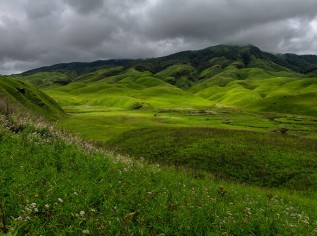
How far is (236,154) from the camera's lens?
3128 cm

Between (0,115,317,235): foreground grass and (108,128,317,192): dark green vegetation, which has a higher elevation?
(0,115,317,235): foreground grass

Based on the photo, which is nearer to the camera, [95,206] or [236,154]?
[95,206]

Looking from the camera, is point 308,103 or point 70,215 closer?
point 70,215

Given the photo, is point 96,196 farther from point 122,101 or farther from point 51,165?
point 122,101

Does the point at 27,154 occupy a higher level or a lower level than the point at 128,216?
higher

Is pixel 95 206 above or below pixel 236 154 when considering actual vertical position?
above

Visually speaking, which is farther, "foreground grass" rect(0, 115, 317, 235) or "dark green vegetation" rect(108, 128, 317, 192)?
"dark green vegetation" rect(108, 128, 317, 192)

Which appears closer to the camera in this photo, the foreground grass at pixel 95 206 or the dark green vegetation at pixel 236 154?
the foreground grass at pixel 95 206

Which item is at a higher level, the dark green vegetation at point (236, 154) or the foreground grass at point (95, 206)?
the foreground grass at point (95, 206)

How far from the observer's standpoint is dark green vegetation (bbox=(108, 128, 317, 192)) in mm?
26719

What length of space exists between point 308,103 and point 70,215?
14976 centimetres

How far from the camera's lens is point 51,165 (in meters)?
12.7

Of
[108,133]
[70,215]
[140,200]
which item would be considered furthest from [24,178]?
[108,133]

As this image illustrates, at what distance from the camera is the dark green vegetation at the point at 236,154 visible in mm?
26719
